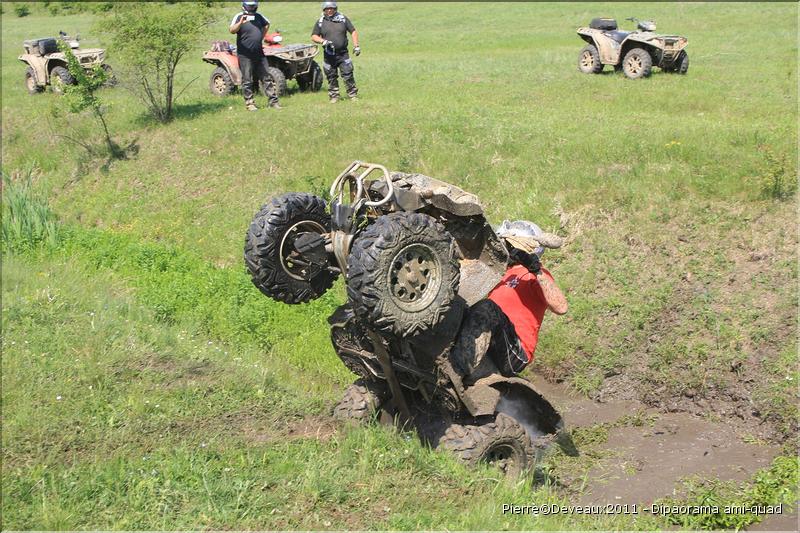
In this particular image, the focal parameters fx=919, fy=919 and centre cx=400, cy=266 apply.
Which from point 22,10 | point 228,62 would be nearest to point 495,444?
point 228,62

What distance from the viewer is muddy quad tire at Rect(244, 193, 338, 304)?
651cm

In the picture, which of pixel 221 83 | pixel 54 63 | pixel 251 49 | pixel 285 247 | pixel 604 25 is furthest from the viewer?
pixel 54 63

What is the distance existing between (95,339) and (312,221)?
3.63 meters

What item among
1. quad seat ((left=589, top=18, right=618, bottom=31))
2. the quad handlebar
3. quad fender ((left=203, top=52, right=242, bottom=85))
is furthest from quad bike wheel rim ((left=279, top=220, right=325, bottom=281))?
quad seat ((left=589, top=18, right=618, bottom=31))

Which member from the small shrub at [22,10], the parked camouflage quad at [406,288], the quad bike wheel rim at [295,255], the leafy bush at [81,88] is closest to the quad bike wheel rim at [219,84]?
the leafy bush at [81,88]

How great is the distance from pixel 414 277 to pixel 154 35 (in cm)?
1342

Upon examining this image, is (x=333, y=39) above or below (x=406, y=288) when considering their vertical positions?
above

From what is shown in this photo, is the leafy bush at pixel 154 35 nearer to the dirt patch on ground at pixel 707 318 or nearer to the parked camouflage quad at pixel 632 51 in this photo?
the parked camouflage quad at pixel 632 51

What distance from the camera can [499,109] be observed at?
16234 millimetres

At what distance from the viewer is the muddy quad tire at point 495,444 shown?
22.6 feet

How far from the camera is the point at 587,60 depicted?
21.5 meters

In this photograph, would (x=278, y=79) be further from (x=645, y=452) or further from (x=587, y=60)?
(x=645, y=452)

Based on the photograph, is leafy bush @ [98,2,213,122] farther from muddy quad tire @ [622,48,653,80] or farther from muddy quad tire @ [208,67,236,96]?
muddy quad tire @ [622,48,653,80]

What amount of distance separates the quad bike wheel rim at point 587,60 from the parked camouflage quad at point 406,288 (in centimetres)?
1530
